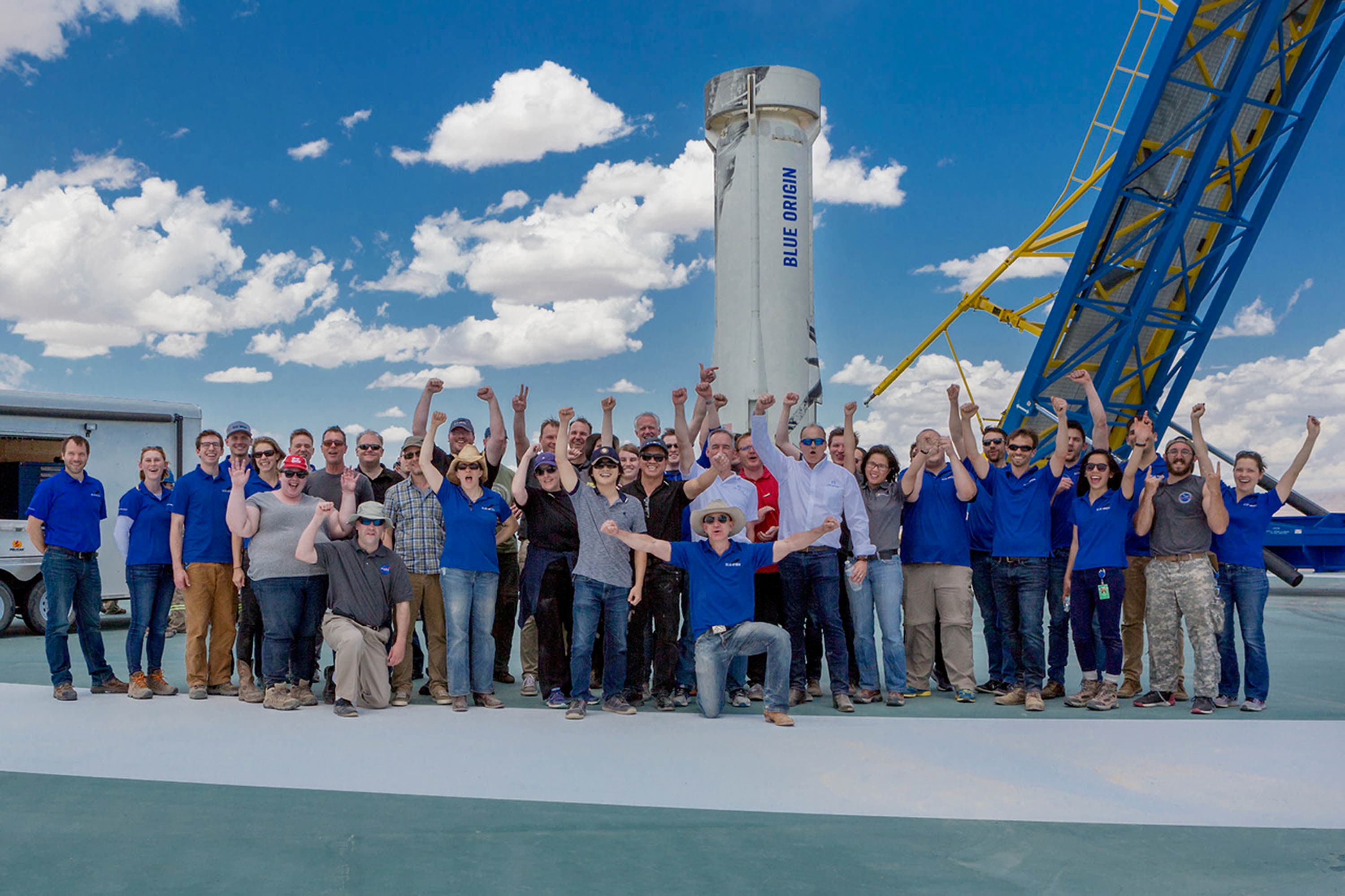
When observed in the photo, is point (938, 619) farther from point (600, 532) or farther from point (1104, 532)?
point (600, 532)

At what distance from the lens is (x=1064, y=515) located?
6.36 metres

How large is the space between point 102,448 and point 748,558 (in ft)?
24.2

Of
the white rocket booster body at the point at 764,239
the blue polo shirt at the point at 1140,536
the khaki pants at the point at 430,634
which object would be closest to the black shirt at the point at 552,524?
the khaki pants at the point at 430,634

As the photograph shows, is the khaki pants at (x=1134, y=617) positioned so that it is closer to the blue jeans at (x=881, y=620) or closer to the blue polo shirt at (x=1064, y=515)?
the blue polo shirt at (x=1064, y=515)

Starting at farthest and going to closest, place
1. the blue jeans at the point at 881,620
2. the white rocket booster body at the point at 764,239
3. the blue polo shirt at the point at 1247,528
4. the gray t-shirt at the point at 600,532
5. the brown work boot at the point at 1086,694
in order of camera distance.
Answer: the white rocket booster body at the point at 764,239
the blue jeans at the point at 881,620
the brown work boot at the point at 1086,694
the blue polo shirt at the point at 1247,528
the gray t-shirt at the point at 600,532

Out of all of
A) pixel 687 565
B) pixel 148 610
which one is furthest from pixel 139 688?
pixel 687 565

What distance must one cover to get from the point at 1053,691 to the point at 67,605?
20.4 ft

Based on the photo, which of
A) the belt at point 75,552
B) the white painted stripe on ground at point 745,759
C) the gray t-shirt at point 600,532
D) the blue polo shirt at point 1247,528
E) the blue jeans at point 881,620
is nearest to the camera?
the white painted stripe on ground at point 745,759

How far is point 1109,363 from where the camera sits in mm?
10516

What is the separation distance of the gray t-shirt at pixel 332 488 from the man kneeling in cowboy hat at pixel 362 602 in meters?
0.20

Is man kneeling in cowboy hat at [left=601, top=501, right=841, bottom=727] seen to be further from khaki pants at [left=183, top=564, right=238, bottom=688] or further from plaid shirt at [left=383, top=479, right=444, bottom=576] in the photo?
khaki pants at [left=183, top=564, right=238, bottom=688]

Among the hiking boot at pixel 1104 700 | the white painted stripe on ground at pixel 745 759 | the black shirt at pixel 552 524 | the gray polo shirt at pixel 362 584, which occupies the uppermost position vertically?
the black shirt at pixel 552 524

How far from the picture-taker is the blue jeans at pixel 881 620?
20.1 feet

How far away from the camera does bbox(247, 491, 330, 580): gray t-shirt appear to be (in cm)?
Result: 595
